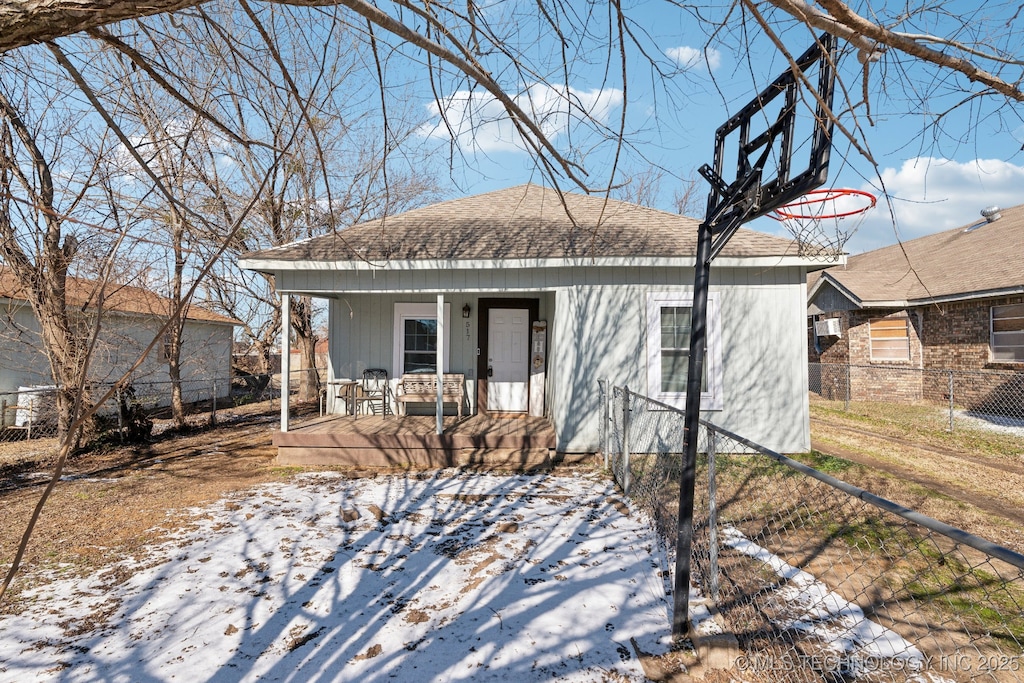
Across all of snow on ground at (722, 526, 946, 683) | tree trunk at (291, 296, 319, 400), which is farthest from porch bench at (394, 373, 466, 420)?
tree trunk at (291, 296, 319, 400)

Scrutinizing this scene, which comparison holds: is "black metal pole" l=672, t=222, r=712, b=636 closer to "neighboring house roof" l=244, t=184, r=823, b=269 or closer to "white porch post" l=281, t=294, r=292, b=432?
"neighboring house roof" l=244, t=184, r=823, b=269

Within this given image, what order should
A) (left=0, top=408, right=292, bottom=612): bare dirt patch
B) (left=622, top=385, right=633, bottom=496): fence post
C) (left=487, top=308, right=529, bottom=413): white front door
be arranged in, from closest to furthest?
1. (left=0, top=408, right=292, bottom=612): bare dirt patch
2. (left=622, top=385, right=633, bottom=496): fence post
3. (left=487, top=308, right=529, bottom=413): white front door

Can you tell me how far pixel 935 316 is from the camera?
13719mm

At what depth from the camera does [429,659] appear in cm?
290

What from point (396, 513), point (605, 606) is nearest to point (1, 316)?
point (396, 513)

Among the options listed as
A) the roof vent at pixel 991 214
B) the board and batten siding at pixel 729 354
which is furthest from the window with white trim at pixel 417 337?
the roof vent at pixel 991 214

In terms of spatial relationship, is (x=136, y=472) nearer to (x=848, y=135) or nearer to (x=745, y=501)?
(x=745, y=501)

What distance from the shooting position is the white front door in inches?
366

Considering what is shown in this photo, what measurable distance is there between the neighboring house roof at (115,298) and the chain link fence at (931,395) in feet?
39.5

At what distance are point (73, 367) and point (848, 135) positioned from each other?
933 centimetres

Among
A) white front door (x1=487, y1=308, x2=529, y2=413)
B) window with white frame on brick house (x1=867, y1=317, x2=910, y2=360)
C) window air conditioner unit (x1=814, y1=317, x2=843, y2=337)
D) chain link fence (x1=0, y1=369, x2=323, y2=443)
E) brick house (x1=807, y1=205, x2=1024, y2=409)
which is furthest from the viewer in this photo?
window air conditioner unit (x1=814, y1=317, x2=843, y2=337)

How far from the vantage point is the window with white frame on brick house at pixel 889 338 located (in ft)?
47.1

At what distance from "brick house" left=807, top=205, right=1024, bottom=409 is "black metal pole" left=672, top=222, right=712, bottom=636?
10.4 meters

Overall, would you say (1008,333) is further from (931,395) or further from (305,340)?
(305,340)
